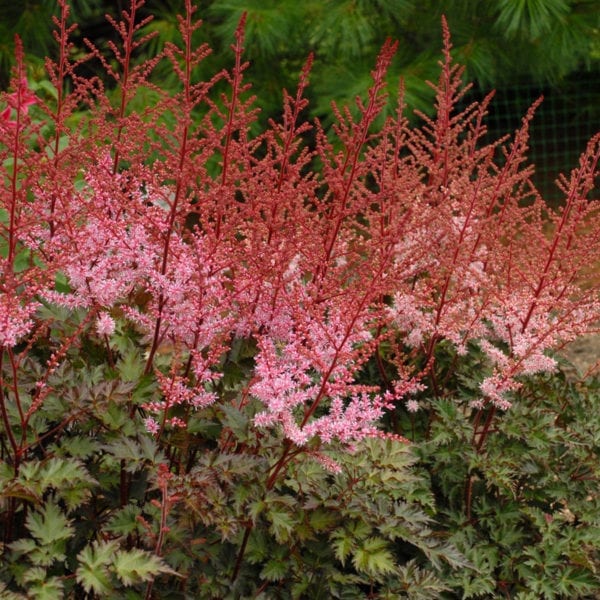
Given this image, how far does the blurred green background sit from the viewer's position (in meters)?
7.09

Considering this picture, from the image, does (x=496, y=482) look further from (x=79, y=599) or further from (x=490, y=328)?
(x=79, y=599)

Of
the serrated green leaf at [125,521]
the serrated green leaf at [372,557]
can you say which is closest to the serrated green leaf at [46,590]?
the serrated green leaf at [125,521]

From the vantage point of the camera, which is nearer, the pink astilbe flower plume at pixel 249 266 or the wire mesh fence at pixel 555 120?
the pink astilbe flower plume at pixel 249 266

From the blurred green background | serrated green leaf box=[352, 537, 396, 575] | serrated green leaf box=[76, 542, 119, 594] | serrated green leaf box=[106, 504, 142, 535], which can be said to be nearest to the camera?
serrated green leaf box=[76, 542, 119, 594]

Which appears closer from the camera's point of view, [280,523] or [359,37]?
[280,523]

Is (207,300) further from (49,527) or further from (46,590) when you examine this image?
(46,590)

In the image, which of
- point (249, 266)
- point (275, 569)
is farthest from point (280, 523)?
point (249, 266)

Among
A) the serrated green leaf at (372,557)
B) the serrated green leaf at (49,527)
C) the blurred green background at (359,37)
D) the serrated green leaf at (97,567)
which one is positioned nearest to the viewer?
the serrated green leaf at (97,567)

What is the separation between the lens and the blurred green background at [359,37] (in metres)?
7.09

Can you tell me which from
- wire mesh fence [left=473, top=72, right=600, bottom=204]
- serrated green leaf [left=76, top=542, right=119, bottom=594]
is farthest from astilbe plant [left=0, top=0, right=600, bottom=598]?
wire mesh fence [left=473, top=72, right=600, bottom=204]

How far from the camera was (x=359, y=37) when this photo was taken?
751 centimetres

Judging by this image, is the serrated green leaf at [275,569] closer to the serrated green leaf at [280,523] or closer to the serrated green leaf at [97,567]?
the serrated green leaf at [280,523]

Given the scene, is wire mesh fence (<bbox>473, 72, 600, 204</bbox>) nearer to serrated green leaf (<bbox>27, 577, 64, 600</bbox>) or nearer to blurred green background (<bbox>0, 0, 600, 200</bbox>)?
blurred green background (<bbox>0, 0, 600, 200</bbox>)

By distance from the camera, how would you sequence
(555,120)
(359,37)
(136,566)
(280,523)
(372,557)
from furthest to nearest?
1. (555,120)
2. (359,37)
3. (372,557)
4. (280,523)
5. (136,566)
